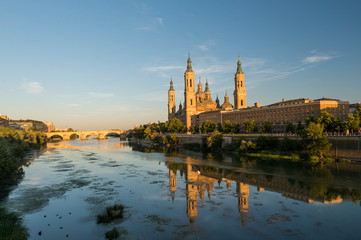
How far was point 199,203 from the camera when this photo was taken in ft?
82.3

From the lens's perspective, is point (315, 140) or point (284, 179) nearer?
point (284, 179)

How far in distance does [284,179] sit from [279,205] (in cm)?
1147

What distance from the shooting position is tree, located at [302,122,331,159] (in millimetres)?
48156

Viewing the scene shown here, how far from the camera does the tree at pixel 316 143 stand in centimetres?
4816

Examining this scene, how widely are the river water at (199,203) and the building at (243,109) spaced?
133 ft

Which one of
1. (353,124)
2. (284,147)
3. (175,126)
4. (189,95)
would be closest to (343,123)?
(353,124)

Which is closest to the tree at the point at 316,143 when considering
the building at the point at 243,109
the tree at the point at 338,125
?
the tree at the point at 338,125

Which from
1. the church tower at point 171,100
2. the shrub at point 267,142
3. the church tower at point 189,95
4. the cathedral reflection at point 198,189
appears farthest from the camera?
the church tower at point 171,100

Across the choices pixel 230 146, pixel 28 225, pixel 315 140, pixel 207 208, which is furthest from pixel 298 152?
pixel 28 225

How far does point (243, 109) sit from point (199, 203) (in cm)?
8964

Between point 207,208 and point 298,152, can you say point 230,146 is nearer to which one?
point 298,152

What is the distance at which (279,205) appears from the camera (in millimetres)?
24188

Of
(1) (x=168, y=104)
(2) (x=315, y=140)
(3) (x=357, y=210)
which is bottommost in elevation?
(3) (x=357, y=210)

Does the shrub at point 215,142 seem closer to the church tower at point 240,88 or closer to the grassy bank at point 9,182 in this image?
the grassy bank at point 9,182
